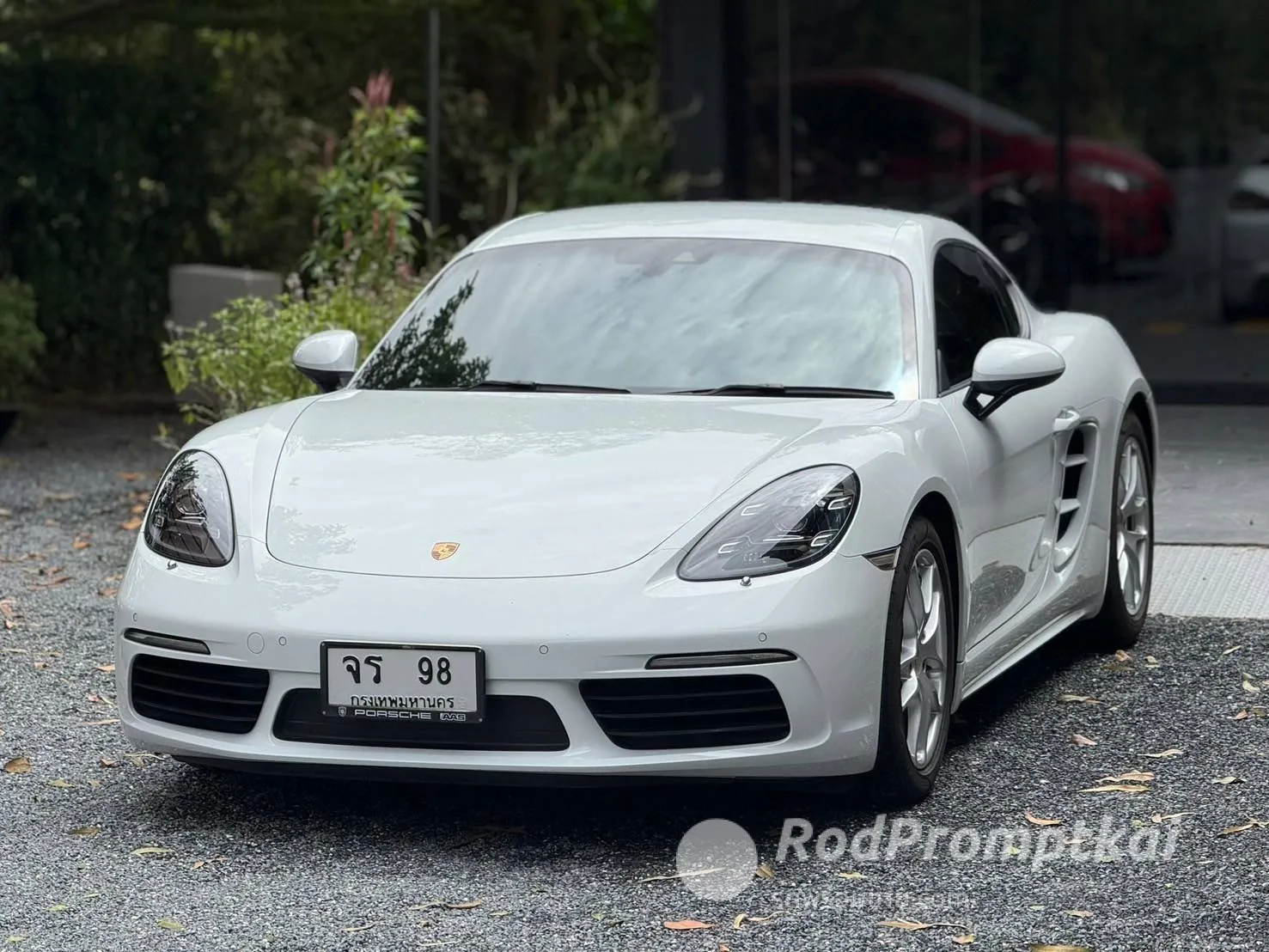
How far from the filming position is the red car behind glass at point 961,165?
15.6 meters

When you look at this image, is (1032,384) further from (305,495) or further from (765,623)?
(305,495)

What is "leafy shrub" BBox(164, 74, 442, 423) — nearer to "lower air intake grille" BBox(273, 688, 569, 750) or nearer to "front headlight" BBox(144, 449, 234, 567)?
"front headlight" BBox(144, 449, 234, 567)

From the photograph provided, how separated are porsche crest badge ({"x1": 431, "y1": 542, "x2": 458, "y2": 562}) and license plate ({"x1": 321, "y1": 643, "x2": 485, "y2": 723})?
0.23 meters

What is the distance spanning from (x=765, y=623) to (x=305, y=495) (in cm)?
112

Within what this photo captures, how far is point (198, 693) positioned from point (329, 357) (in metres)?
1.39

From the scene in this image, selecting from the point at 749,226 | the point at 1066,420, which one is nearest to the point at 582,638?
the point at 749,226

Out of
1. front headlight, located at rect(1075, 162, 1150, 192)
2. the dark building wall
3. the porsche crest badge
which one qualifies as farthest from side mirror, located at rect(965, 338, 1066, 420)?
front headlight, located at rect(1075, 162, 1150, 192)

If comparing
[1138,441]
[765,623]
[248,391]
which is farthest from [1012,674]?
[248,391]

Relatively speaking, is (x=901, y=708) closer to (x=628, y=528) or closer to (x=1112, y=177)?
(x=628, y=528)

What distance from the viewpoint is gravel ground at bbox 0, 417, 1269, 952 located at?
4164 mm

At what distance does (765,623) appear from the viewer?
4.49 metres

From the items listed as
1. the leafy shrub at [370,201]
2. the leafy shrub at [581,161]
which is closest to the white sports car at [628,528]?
the leafy shrub at [370,201]

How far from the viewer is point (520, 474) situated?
489 centimetres

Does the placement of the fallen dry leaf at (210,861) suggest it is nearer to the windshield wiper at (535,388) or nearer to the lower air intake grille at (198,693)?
the lower air intake grille at (198,693)
